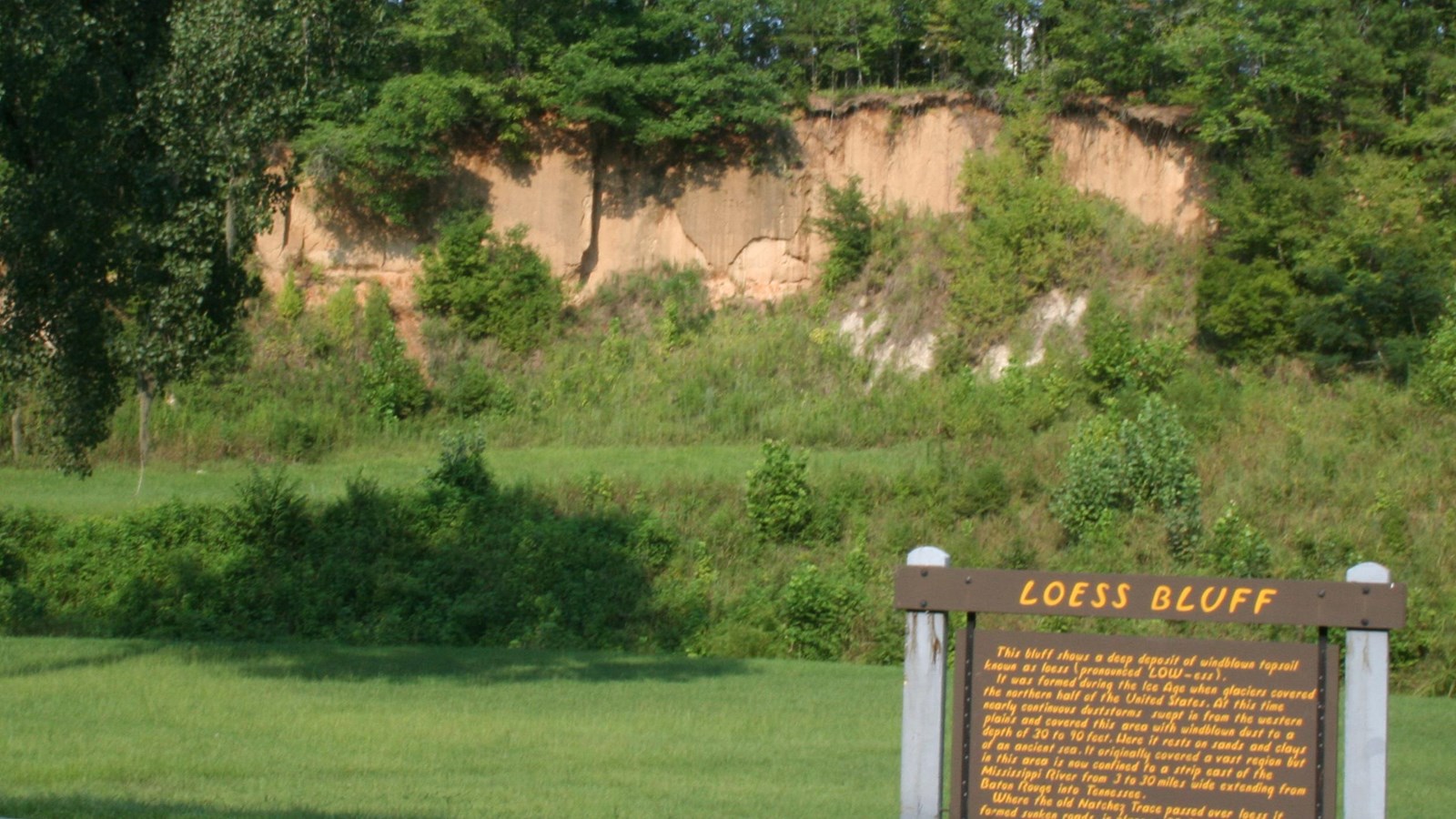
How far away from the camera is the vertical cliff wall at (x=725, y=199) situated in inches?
1336

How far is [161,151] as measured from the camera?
13.4 meters

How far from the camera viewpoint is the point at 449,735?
12023 mm

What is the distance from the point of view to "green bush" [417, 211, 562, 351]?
108 ft

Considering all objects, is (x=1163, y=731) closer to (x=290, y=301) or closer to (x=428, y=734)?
(x=428, y=734)

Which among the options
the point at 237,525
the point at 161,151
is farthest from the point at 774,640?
the point at 161,151

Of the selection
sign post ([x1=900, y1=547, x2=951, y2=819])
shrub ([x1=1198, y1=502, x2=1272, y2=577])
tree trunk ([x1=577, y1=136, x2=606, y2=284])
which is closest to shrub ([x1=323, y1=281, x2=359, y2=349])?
tree trunk ([x1=577, y1=136, x2=606, y2=284])

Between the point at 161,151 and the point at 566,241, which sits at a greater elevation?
the point at 566,241

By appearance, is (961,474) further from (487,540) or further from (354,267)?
(354,267)

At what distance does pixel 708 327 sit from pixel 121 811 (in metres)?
25.6

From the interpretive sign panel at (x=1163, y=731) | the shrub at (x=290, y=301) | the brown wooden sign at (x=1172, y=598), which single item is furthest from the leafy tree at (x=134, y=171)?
the shrub at (x=290, y=301)

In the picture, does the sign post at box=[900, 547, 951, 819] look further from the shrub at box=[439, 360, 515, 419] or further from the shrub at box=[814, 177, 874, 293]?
the shrub at box=[814, 177, 874, 293]

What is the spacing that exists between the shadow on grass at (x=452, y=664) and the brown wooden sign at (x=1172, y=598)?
1049 centimetres

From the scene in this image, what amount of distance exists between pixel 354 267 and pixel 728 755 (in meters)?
24.8

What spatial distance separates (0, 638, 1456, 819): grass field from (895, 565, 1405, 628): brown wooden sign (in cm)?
360
